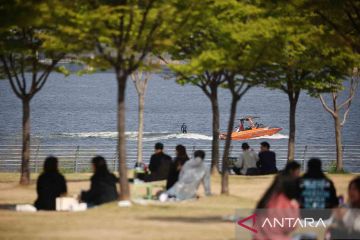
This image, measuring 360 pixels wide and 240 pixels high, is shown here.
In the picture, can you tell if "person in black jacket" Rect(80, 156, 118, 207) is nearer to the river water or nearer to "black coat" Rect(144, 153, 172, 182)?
"black coat" Rect(144, 153, 172, 182)

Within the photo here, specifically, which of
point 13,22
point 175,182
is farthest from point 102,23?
point 175,182

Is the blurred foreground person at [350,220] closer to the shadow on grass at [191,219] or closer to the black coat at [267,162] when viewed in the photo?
the shadow on grass at [191,219]

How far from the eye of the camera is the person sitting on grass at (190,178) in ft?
70.6

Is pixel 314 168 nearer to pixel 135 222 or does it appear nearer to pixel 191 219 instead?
pixel 191 219

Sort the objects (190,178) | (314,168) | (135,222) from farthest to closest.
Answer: (190,178)
(135,222)
(314,168)

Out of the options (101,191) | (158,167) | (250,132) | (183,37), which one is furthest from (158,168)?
(250,132)

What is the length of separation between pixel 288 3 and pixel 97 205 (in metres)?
9.63

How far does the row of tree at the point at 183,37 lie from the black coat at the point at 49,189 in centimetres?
148

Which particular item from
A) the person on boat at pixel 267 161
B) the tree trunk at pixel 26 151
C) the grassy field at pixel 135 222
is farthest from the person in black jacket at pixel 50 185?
the person on boat at pixel 267 161

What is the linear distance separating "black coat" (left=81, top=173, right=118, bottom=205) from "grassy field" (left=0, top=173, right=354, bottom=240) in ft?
1.86

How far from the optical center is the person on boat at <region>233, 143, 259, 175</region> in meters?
31.2

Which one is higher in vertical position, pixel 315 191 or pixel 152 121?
pixel 152 121

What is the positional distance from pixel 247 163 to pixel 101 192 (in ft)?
37.0

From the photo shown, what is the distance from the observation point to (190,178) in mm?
21547
